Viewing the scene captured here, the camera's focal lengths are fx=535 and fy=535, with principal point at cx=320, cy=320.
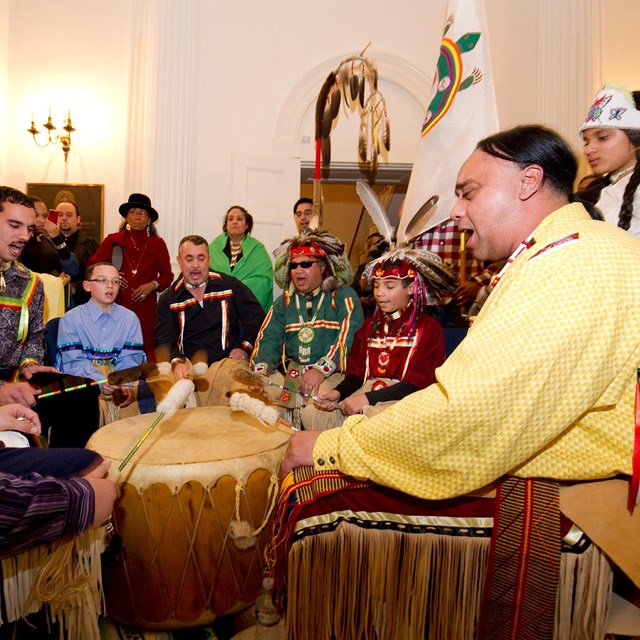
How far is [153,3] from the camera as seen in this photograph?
6617 millimetres

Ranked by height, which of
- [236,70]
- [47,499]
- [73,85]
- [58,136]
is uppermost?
[236,70]

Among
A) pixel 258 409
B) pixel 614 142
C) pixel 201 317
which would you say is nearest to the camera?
pixel 258 409

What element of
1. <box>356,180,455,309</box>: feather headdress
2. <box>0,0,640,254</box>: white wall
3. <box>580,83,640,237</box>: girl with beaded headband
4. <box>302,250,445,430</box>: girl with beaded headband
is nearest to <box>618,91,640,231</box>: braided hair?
<box>580,83,640,237</box>: girl with beaded headband

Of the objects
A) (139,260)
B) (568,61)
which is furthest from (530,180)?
(568,61)

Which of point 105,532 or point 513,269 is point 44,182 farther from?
point 513,269

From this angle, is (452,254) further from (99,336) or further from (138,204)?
(138,204)

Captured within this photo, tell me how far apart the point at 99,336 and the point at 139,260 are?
1.93m

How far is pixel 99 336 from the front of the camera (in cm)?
364

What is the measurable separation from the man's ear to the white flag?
2184mm

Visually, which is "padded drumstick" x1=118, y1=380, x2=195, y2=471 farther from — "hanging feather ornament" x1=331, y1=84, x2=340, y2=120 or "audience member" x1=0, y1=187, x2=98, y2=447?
"hanging feather ornament" x1=331, y1=84, x2=340, y2=120

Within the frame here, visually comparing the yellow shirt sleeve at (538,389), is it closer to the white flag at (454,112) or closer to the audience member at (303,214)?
the white flag at (454,112)

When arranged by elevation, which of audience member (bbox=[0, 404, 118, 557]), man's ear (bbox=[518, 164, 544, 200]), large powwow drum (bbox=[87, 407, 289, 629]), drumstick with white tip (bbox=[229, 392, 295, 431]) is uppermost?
man's ear (bbox=[518, 164, 544, 200])

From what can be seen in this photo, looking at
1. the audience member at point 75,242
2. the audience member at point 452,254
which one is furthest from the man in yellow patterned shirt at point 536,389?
the audience member at point 75,242

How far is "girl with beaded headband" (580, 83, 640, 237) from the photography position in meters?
2.59
